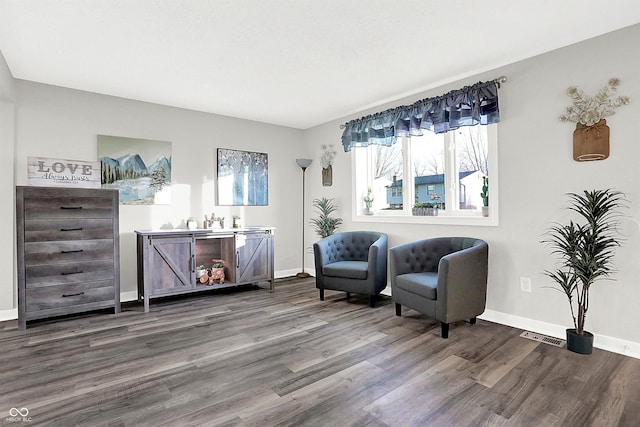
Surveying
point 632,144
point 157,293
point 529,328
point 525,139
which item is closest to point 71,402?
point 157,293

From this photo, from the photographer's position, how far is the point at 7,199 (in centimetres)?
354

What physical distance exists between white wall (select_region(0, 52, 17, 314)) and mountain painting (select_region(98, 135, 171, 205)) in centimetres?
80

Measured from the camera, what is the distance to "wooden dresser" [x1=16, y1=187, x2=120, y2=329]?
3293 mm

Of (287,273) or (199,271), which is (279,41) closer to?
(199,271)

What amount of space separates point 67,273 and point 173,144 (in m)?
1.98

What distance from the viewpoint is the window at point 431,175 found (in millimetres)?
3668

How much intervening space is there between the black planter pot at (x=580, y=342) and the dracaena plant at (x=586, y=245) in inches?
1.8

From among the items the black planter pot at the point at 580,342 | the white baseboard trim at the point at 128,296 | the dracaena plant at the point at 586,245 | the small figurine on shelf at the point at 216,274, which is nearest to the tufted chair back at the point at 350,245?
the small figurine on shelf at the point at 216,274

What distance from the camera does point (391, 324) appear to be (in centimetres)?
339

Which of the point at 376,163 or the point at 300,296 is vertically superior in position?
the point at 376,163

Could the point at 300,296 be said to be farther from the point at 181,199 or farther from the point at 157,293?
the point at 181,199

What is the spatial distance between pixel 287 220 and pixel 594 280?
13.4 feet

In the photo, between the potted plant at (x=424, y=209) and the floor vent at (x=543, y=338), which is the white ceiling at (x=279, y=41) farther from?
the floor vent at (x=543, y=338)

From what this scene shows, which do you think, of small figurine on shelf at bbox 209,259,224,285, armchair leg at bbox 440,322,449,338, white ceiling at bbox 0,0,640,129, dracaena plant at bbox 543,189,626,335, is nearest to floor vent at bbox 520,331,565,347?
dracaena plant at bbox 543,189,626,335
